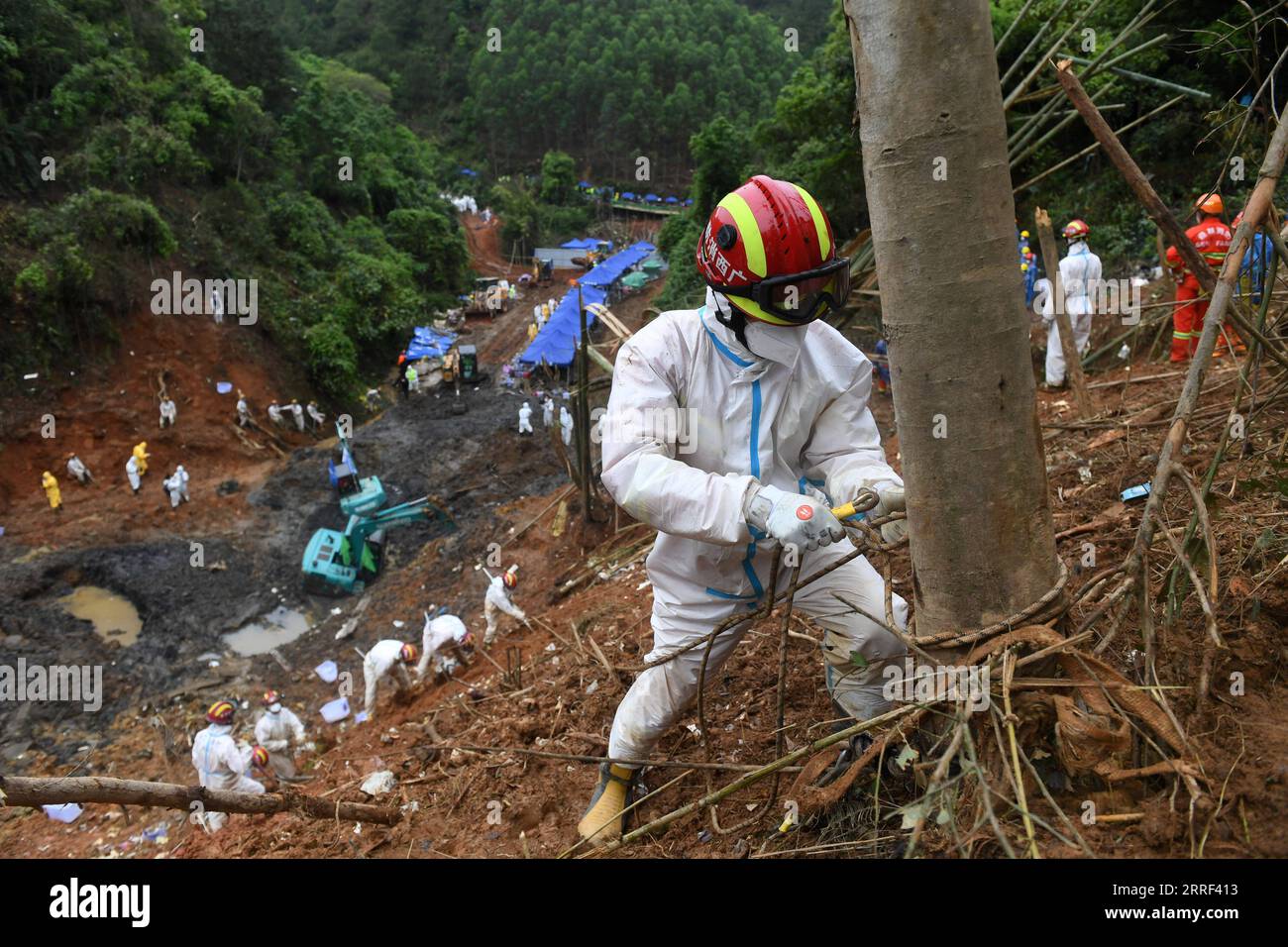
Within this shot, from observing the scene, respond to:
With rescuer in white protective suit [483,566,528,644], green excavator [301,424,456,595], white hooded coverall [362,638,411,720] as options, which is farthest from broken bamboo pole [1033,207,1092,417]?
green excavator [301,424,456,595]

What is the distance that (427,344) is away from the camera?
84.4 ft

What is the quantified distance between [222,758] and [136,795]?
17.0ft

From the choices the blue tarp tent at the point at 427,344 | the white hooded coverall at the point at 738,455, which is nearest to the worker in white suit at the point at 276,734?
the white hooded coverall at the point at 738,455

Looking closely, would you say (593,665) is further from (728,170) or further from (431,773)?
(728,170)

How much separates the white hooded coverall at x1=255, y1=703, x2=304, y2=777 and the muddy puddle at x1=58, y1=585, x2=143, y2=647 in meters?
5.22

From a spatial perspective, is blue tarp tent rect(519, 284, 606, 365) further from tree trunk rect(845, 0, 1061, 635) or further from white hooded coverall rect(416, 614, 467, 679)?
tree trunk rect(845, 0, 1061, 635)

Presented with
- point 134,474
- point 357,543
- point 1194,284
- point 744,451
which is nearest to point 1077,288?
point 1194,284

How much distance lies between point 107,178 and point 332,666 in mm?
16546

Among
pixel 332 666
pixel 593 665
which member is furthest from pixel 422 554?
pixel 593 665

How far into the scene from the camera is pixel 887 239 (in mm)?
2010

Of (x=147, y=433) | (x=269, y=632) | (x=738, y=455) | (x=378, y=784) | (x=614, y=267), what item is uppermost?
(x=614, y=267)

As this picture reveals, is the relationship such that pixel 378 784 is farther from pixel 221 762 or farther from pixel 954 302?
pixel 954 302

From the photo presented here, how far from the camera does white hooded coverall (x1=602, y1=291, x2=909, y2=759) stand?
2.62 metres

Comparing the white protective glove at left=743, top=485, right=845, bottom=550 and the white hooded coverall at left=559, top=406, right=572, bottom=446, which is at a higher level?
the white hooded coverall at left=559, top=406, right=572, bottom=446
